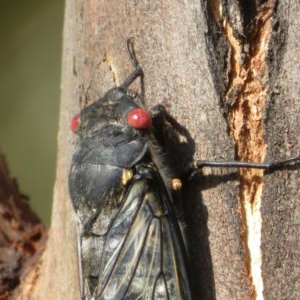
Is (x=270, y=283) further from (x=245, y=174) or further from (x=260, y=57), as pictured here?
(x=260, y=57)

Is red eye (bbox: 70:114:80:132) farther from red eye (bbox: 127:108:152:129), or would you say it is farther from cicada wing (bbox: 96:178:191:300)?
cicada wing (bbox: 96:178:191:300)

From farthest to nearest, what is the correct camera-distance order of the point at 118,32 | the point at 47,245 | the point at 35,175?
the point at 35,175 → the point at 47,245 → the point at 118,32

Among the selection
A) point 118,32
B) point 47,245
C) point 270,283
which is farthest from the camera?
point 47,245

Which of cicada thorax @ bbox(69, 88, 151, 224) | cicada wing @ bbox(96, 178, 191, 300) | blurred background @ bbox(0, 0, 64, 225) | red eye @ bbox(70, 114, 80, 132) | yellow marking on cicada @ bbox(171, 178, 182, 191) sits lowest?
cicada wing @ bbox(96, 178, 191, 300)

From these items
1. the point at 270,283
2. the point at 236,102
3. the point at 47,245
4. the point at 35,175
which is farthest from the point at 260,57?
the point at 35,175

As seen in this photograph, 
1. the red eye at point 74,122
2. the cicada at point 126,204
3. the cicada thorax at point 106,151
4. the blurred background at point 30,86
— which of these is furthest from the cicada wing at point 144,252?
the blurred background at point 30,86

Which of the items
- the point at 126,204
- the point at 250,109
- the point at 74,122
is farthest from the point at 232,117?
the point at 74,122

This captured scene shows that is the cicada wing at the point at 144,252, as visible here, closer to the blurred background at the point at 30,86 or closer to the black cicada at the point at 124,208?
the black cicada at the point at 124,208

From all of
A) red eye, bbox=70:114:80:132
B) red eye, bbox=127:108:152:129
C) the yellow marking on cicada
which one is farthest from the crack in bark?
red eye, bbox=70:114:80:132
